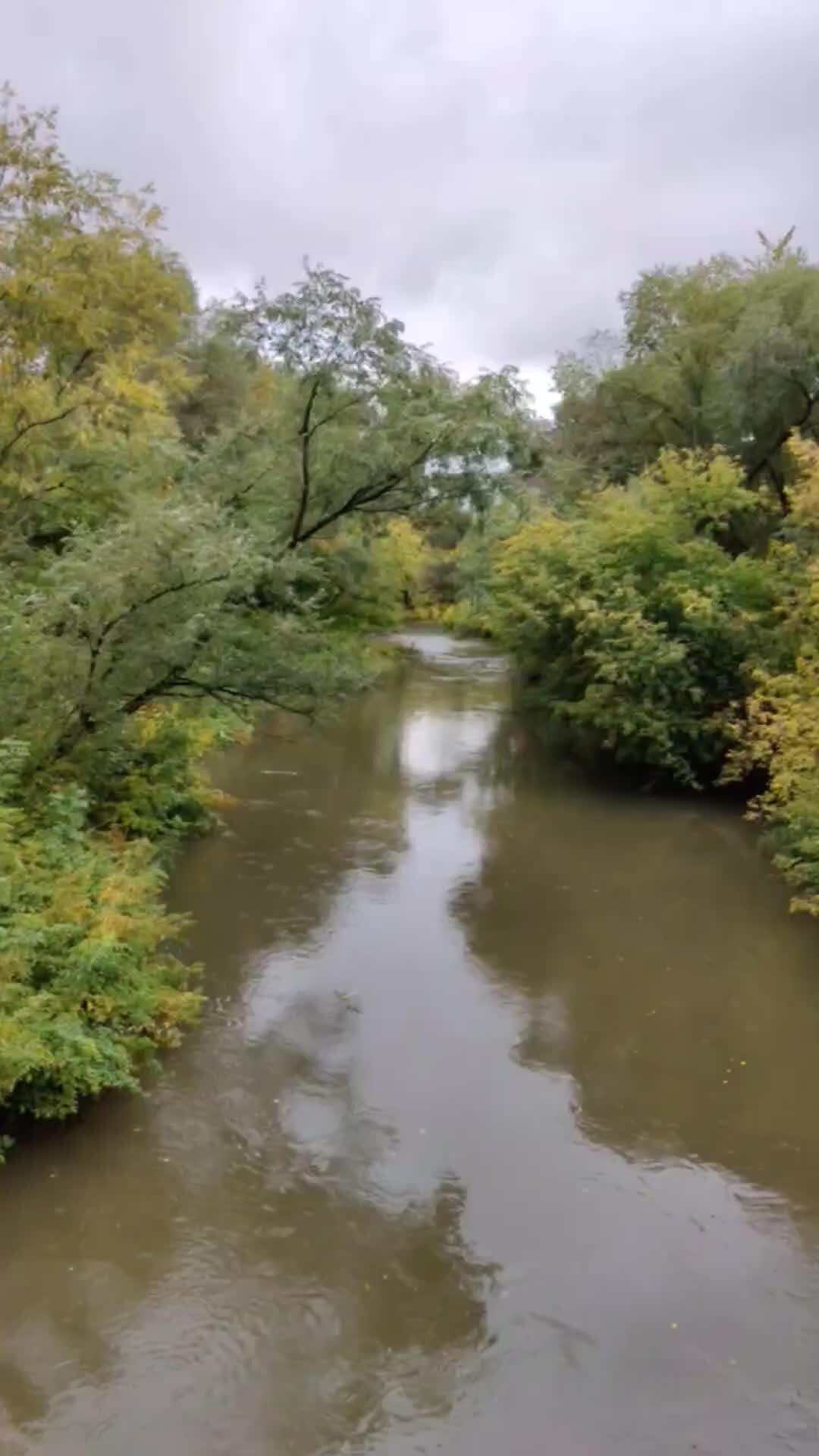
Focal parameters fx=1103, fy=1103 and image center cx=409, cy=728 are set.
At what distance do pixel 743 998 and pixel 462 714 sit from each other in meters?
16.6

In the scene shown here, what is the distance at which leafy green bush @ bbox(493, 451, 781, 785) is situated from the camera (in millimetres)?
17281

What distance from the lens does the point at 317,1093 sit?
880 cm

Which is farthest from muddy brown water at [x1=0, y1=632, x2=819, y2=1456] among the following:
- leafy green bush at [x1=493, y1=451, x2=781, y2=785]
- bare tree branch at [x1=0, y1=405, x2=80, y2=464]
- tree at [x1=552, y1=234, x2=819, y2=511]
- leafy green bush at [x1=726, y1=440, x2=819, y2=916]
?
tree at [x1=552, y1=234, x2=819, y2=511]

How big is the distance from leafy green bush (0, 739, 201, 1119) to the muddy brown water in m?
0.53

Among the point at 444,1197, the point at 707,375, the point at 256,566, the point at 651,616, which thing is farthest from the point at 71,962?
the point at 707,375

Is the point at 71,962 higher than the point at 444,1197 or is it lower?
higher

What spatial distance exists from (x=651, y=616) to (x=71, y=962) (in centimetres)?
1248

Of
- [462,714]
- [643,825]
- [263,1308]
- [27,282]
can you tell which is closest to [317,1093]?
[263,1308]

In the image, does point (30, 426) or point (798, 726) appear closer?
point (30, 426)

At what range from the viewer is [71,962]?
789cm

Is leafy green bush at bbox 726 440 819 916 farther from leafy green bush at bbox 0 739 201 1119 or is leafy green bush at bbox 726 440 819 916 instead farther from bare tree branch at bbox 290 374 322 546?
leafy green bush at bbox 0 739 201 1119

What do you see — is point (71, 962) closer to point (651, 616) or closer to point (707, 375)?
point (651, 616)

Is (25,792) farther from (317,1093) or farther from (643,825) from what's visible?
(643,825)

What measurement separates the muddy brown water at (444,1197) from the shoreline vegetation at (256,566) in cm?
90
